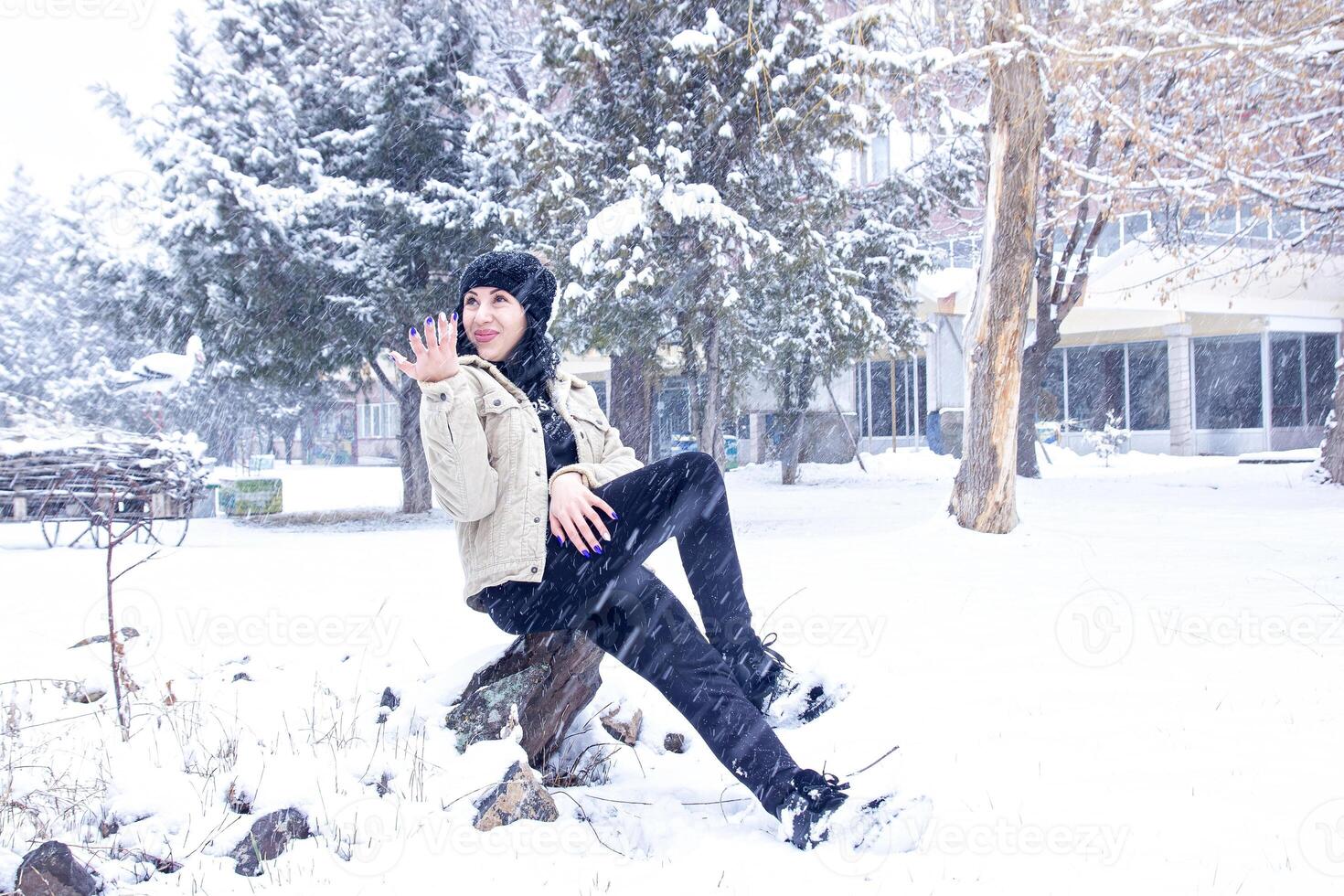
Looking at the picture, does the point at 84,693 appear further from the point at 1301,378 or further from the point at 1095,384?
the point at 1301,378

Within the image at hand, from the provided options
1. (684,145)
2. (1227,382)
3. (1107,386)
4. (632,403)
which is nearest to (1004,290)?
(684,145)

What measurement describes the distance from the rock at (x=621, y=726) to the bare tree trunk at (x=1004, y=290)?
5839mm

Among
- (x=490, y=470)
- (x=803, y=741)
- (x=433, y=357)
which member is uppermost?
(x=433, y=357)

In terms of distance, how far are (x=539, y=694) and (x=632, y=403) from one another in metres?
9.68

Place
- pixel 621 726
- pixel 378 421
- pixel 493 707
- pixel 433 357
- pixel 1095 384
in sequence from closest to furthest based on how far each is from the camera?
pixel 433 357 → pixel 493 707 → pixel 621 726 → pixel 1095 384 → pixel 378 421

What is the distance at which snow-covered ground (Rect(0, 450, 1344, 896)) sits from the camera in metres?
2.22

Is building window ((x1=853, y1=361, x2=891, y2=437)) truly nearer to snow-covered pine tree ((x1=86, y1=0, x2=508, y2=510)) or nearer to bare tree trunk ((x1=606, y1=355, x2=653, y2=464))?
bare tree trunk ((x1=606, y1=355, x2=653, y2=464))

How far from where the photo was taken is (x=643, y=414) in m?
12.5

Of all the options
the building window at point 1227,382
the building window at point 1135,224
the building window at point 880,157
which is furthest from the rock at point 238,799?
the building window at point 1135,224

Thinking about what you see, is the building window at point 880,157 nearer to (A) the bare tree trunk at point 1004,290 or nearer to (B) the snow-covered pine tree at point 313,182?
(B) the snow-covered pine tree at point 313,182

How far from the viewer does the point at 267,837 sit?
2330mm

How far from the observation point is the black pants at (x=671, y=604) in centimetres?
233

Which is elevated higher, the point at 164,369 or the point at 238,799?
the point at 164,369

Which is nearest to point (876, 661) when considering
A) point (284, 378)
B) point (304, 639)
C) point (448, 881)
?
point (448, 881)
